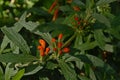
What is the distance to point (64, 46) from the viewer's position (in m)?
2.60

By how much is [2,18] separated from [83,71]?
106cm

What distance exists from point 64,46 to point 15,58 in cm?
54

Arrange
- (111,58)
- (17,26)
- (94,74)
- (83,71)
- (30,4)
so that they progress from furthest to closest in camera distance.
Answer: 1. (30,4)
2. (111,58)
3. (83,71)
4. (94,74)
5. (17,26)

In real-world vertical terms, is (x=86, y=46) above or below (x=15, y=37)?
below

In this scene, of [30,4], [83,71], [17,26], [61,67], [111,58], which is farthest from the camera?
[30,4]

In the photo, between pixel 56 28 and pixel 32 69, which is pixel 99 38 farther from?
pixel 32 69

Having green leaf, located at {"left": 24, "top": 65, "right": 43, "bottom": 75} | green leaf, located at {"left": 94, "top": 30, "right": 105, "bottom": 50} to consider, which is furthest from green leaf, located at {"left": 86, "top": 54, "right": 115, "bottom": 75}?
green leaf, located at {"left": 24, "top": 65, "right": 43, "bottom": 75}

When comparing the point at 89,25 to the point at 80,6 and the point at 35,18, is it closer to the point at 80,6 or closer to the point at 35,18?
the point at 80,6

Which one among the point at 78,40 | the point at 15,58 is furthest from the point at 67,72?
the point at 78,40

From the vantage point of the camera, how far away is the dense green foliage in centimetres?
220

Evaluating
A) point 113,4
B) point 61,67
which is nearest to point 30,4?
point 113,4

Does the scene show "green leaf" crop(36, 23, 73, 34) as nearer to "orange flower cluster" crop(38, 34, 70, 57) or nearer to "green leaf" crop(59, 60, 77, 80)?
"orange flower cluster" crop(38, 34, 70, 57)

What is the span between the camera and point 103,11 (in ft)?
9.20

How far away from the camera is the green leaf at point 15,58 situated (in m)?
2.11
